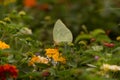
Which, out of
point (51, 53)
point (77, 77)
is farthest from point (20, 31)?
point (77, 77)

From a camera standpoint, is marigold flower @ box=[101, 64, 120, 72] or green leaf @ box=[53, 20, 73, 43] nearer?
marigold flower @ box=[101, 64, 120, 72]

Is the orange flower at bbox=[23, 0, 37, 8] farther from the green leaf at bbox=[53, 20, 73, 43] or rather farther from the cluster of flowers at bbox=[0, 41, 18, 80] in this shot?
the cluster of flowers at bbox=[0, 41, 18, 80]

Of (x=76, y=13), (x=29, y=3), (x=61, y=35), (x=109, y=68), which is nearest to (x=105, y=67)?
(x=109, y=68)

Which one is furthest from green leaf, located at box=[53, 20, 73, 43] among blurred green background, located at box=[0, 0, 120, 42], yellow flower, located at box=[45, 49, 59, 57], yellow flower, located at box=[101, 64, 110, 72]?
blurred green background, located at box=[0, 0, 120, 42]

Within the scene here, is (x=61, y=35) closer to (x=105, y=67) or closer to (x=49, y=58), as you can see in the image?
(x=49, y=58)

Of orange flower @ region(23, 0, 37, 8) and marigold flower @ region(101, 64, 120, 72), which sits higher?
orange flower @ region(23, 0, 37, 8)

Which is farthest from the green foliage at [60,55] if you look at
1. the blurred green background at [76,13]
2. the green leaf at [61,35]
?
the blurred green background at [76,13]

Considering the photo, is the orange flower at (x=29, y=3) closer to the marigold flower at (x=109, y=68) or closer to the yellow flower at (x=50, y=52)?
the yellow flower at (x=50, y=52)

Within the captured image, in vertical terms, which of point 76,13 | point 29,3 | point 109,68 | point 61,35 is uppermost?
point 29,3

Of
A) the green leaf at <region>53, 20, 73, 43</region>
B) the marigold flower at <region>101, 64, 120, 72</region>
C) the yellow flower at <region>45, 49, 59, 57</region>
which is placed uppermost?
the green leaf at <region>53, 20, 73, 43</region>
